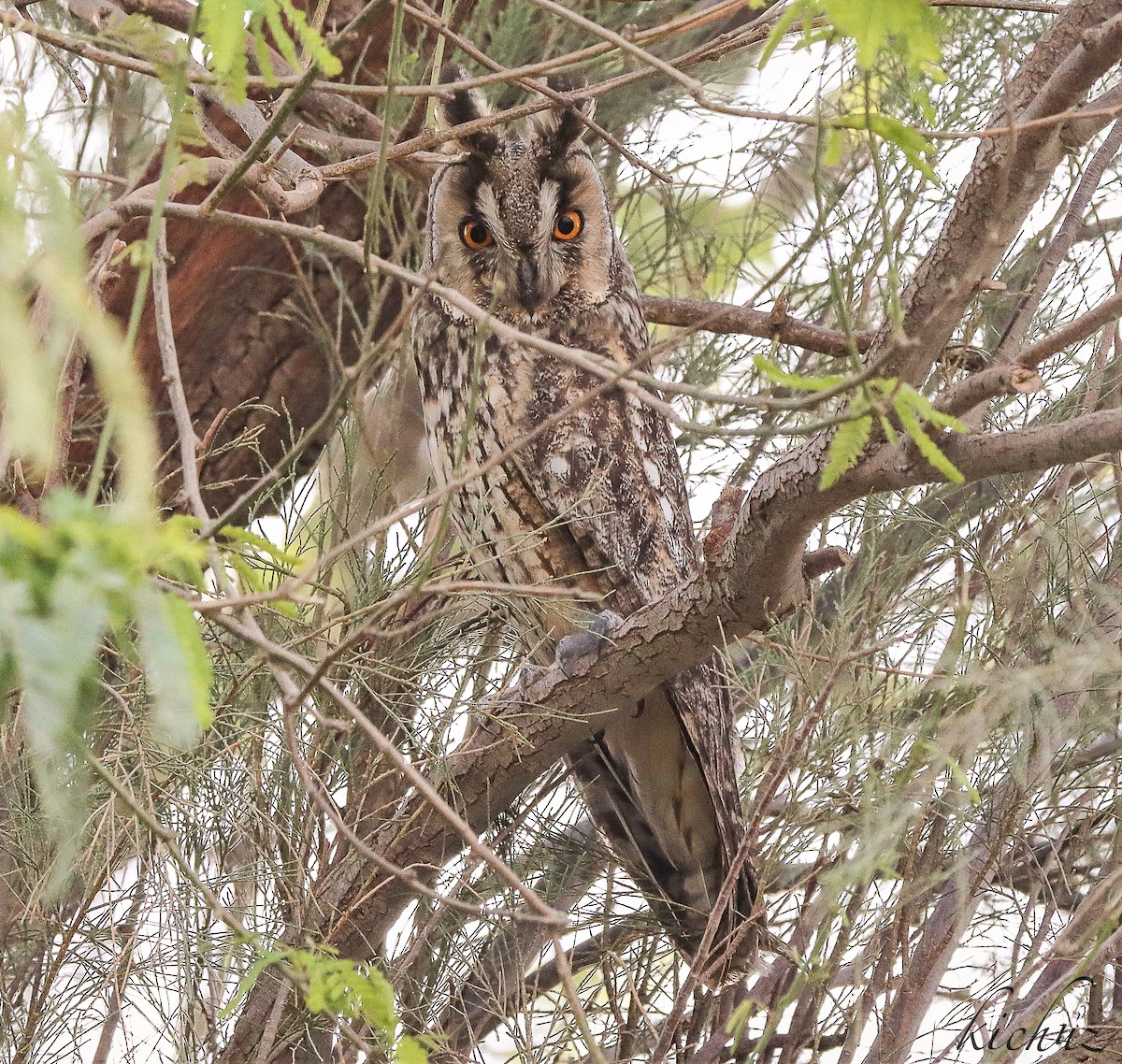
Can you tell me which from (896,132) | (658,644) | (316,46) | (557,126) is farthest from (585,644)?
(316,46)

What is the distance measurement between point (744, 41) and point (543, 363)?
2.61ft

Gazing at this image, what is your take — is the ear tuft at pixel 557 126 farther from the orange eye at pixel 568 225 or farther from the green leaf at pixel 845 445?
the green leaf at pixel 845 445

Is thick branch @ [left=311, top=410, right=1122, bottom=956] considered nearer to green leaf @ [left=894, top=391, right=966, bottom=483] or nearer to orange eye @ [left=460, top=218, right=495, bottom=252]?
green leaf @ [left=894, top=391, right=966, bottom=483]

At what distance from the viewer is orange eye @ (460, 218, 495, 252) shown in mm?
2256

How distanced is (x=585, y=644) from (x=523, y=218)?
807 millimetres

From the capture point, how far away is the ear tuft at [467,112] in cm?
221

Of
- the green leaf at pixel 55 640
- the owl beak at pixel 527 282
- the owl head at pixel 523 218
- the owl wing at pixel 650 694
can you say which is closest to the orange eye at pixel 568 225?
the owl head at pixel 523 218

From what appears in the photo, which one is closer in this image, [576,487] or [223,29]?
[223,29]

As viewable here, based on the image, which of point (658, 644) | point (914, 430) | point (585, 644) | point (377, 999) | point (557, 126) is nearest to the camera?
point (914, 430)

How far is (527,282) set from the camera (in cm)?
222

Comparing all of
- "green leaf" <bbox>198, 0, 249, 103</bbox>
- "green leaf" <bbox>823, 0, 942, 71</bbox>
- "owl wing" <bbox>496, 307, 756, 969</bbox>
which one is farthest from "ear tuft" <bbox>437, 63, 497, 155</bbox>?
"green leaf" <bbox>823, 0, 942, 71</bbox>

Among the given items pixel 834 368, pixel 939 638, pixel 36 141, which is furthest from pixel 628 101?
pixel 36 141

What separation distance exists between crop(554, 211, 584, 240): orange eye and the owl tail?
87 centimetres

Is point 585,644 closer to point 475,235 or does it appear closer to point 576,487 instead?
point 576,487
